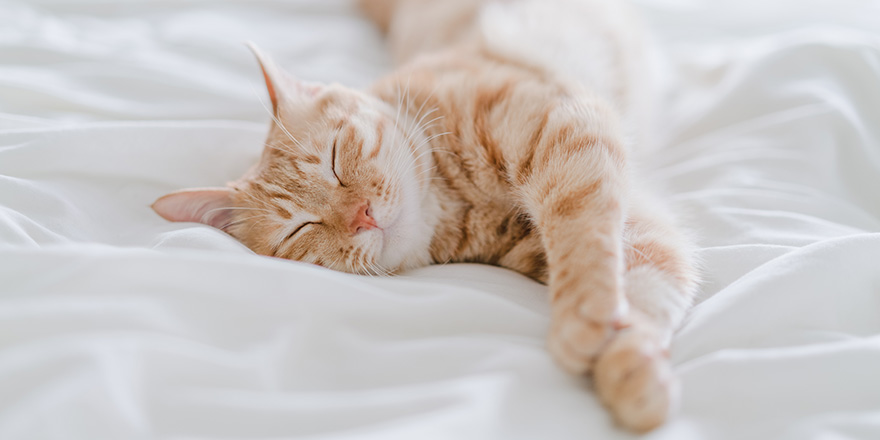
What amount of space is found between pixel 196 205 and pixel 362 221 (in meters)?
0.39

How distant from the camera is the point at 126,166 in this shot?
1330mm

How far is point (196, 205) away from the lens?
1.26 meters

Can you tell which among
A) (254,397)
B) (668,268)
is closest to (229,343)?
(254,397)

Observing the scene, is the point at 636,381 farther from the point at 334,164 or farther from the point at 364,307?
the point at 334,164

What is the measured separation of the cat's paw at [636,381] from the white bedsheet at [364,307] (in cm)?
3

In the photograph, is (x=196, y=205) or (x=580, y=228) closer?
(x=580, y=228)

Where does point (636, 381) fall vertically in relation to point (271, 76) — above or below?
below

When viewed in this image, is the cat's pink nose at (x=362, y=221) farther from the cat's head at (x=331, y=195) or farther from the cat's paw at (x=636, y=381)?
the cat's paw at (x=636, y=381)

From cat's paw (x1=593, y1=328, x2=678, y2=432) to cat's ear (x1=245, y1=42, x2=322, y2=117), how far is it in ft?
3.40

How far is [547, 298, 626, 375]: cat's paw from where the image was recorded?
0.82 meters

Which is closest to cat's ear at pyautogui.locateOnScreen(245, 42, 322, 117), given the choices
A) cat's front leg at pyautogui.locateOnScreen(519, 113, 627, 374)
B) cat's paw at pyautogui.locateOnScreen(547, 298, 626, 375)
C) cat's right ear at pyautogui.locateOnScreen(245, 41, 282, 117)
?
cat's right ear at pyautogui.locateOnScreen(245, 41, 282, 117)

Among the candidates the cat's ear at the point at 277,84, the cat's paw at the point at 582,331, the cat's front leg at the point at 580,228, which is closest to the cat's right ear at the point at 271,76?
the cat's ear at the point at 277,84

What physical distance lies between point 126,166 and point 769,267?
4.57 ft

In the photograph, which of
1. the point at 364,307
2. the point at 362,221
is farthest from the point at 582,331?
the point at 362,221
